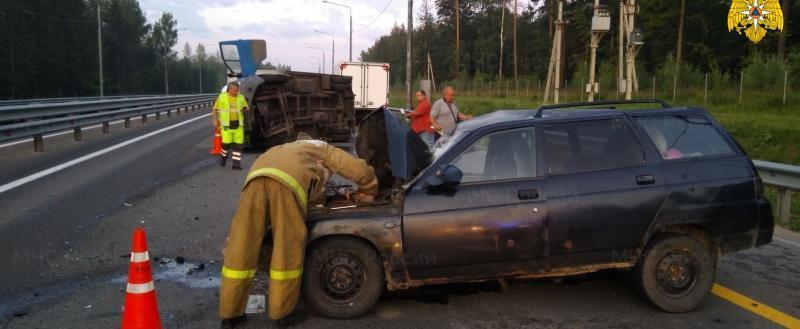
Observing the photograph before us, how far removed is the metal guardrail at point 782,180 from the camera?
7816 mm

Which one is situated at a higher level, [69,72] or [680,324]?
[69,72]

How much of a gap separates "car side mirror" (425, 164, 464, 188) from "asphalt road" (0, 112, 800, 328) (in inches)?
38.6

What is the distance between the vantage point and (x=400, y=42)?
12375 centimetres

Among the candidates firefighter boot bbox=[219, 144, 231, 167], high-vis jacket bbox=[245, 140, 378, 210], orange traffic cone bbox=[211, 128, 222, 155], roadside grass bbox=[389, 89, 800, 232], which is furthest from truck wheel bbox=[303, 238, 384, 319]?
orange traffic cone bbox=[211, 128, 222, 155]

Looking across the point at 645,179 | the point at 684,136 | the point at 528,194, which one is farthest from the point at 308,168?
the point at 684,136

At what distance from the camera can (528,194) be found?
4664 millimetres

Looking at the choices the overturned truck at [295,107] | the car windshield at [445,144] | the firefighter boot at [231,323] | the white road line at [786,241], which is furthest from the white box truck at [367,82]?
the firefighter boot at [231,323]

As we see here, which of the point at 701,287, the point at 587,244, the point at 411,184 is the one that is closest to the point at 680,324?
the point at 701,287

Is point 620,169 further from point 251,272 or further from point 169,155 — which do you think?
point 169,155

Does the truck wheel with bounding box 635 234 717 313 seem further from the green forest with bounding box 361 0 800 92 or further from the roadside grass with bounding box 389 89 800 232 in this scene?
the green forest with bounding box 361 0 800 92

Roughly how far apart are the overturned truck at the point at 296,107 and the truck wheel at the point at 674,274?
1109cm

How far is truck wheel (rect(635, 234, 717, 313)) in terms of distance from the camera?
4.77 metres

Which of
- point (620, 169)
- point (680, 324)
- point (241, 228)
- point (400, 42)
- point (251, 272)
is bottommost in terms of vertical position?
point (680, 324)

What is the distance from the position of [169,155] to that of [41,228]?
7214 mm
